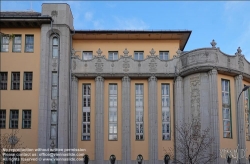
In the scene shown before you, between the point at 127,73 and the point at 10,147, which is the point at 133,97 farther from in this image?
the point at 10,147

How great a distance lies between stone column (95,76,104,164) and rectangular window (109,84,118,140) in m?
0.79

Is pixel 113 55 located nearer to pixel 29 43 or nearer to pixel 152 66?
pixel 152 66

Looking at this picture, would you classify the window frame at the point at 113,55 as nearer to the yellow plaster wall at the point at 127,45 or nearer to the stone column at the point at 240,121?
the yellow plaster wall at the point at 127,45

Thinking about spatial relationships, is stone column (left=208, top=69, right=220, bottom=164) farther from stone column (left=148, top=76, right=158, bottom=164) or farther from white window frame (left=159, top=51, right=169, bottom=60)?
white window frame (left=159, top=51, right=169, bottom=60)

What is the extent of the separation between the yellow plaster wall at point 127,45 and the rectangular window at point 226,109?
18.9 feet

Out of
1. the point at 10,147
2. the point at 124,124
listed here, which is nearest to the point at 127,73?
the point at 124,124

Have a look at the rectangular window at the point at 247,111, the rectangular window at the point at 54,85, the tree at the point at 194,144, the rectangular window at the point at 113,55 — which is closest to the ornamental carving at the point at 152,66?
the rectangular window at the point at 113,55

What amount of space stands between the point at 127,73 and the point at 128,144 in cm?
606

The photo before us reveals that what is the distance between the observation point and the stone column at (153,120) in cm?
3275

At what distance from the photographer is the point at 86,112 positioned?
34031 mm

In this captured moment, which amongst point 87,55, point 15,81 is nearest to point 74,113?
point 15,81

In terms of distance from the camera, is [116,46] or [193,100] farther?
[116,46]

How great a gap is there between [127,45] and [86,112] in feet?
24.0

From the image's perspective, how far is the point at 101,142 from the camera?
3294 centimetres
